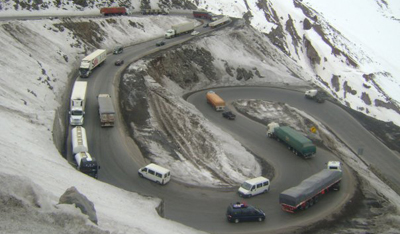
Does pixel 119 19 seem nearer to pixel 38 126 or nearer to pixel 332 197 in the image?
pixel 38 126

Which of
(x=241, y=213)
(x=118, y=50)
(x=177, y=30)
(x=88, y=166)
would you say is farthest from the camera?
(x=177, y=30)

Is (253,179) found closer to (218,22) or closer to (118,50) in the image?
(118,50)

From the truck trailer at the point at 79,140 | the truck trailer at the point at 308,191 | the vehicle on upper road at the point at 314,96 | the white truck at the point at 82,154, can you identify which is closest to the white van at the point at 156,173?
the white truck at the point at 82,154

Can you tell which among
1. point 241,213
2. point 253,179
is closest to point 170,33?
point 253,179

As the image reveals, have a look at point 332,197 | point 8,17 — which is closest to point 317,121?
point 332,197

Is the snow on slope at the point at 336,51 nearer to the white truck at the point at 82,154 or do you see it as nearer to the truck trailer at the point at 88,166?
the white truck at the point at 82,154

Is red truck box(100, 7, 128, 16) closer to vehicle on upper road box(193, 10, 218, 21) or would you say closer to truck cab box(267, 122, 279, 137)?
vehicle on upper road box(193, 10, 218, 21)
